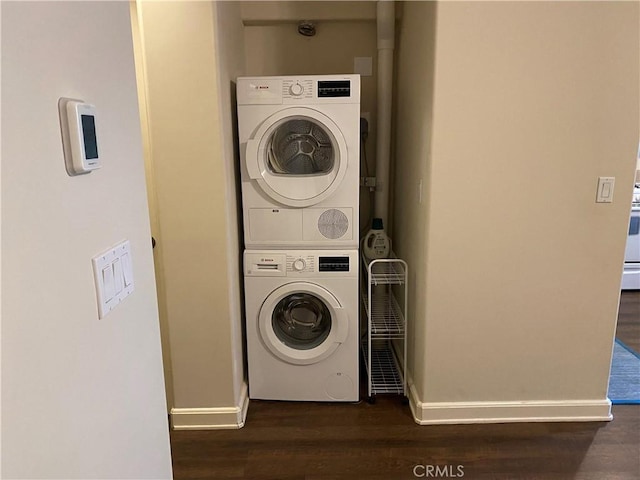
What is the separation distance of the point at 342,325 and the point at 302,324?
29 cm

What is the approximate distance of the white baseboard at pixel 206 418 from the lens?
91.7 inches

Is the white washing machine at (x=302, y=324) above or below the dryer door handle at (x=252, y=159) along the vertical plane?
below

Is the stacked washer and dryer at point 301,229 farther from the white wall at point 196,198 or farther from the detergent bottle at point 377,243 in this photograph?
the detergent bottle at point 377,243

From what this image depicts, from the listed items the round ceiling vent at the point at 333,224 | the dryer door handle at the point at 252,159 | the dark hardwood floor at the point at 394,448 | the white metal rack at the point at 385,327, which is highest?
the dryer door handle at the point at 252,159

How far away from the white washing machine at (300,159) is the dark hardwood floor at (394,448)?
90cm

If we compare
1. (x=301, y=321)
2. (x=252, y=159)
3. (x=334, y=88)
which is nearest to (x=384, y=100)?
(x=334, y=88)

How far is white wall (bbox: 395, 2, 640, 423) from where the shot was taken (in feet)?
6.50

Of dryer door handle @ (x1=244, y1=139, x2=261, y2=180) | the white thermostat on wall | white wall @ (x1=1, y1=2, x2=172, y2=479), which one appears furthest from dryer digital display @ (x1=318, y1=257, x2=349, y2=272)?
the white thermostat on wall

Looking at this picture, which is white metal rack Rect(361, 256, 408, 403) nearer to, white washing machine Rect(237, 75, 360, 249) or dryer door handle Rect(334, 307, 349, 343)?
dryer door handle Rect(334, 307, 349, 343)

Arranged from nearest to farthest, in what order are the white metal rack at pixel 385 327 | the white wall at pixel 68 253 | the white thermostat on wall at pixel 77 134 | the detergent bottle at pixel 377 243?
the white wall at pixel 68 253 < the white thermostat on wall at pixel 77 134 < the white metal rack at pixel 385 327 < the detergent bottle at pixel 377 243

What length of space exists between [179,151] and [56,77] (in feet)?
4.45

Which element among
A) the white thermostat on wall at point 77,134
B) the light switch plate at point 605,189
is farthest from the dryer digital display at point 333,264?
the white thermostat on wall at point 77,134

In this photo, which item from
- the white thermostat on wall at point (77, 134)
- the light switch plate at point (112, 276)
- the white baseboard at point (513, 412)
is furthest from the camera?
the white baseboard at point (513, 412)

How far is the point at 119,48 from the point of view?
979 millimetres
